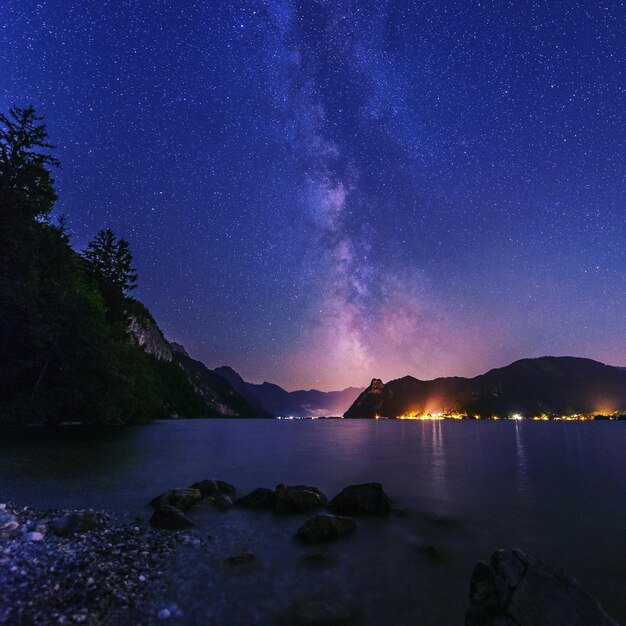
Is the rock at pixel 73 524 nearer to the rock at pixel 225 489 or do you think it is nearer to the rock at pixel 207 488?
the rock at pixel 207 488

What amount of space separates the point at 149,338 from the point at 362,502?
16206cm

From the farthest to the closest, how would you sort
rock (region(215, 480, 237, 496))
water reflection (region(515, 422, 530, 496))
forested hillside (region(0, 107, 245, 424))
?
forested hillside (region(0, 107, 245, 424)) < water reflection (region(515, 422, 530, 496)) < rock (region(215, 480, 237, 496))

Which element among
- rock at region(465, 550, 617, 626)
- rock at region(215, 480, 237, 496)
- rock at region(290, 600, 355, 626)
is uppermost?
rock at region(465, 550, 617, 626)

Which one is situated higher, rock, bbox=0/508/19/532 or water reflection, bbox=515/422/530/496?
rock, bbox=0/508/19/532

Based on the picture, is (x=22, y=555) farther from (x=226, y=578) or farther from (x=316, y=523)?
(x=316, y=523)

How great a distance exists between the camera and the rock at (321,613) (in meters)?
7.83

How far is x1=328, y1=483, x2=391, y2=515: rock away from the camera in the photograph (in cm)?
1603

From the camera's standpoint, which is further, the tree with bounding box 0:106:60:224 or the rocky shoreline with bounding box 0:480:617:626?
the tree with bounding box 0:106:60:224

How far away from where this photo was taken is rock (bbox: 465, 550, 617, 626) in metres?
6.02

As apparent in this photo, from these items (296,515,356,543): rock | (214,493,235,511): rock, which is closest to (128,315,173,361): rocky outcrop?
(214,493,235,511): rock

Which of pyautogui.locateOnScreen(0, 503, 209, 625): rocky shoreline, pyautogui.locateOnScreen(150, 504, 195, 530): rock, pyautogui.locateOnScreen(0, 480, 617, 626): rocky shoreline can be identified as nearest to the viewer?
pyautogui.locateOnScreen(0, 480, 617, 626): rocky shoreline

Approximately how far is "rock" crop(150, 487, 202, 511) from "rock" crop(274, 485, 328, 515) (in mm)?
3737

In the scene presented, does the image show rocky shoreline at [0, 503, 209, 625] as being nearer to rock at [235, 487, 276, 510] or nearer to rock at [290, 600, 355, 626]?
rock at [290, 600, 355, 626]

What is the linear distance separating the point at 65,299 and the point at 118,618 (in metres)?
46.3
